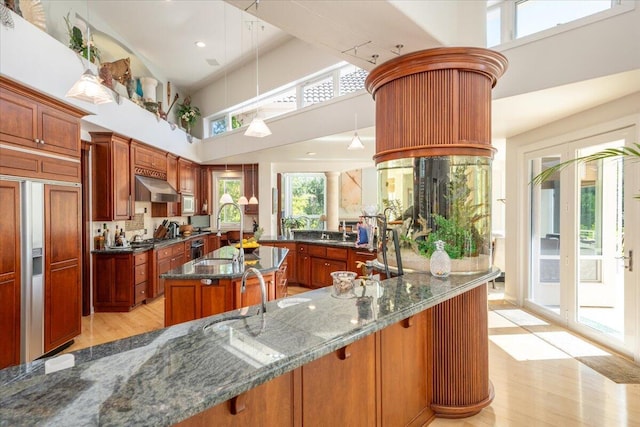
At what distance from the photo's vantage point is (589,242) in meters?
3.91

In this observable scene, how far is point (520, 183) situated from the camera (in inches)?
195

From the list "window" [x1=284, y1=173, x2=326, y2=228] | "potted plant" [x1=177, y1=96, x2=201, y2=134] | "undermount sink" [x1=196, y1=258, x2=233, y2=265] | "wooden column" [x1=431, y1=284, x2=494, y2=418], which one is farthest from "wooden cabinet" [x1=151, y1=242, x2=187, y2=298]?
"window" [x1=284, y1=173, x2=326, y2=228]

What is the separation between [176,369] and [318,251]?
16.1 feet

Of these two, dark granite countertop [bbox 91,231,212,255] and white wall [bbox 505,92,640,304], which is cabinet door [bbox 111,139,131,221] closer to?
dark granite countertop [bbox 91,231,212,255]

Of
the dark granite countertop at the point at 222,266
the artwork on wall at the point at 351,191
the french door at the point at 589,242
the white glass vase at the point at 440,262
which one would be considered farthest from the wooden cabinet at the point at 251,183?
the white glass vase at the point at 440,262

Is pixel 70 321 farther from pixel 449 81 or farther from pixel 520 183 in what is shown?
pixel 520 183

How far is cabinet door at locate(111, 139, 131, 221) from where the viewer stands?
4.92 m

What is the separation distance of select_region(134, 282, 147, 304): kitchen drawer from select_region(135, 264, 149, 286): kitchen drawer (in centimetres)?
6

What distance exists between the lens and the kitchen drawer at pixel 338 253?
5.49 m

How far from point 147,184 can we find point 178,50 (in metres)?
2.73

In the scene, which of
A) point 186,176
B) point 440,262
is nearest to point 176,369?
point 440,262

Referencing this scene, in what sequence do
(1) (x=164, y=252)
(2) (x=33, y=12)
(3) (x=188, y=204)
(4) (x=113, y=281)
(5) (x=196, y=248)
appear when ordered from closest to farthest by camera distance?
1. (2) (x=33, y=12)
2. (4) (x=113, y=281)
3. (1) (x=164, y=252)
4. (5) (x=196, y=248)
5. (3) (x=188, y=204)

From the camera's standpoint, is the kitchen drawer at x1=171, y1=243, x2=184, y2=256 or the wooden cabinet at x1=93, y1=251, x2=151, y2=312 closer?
the wooden cabinet at x1=93, y1=251, x2=151, y2=312

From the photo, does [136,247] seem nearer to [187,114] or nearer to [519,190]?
[187,114]
